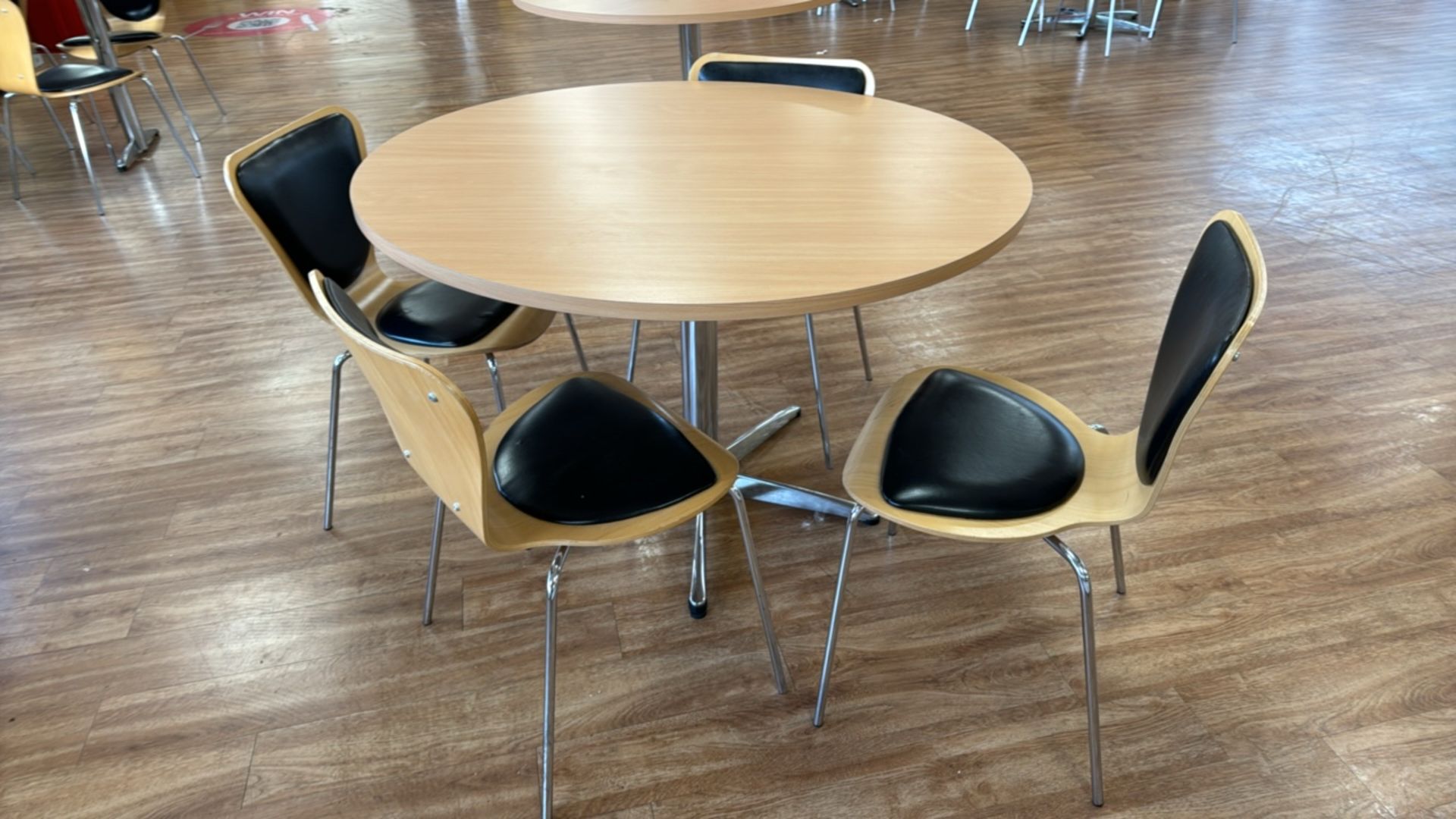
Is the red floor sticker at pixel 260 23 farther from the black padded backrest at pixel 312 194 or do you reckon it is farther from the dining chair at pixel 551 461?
the dining chair at pixel 551 461

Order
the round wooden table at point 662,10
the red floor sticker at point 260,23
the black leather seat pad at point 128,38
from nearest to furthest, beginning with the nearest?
1. the round wooden table at point 662,10
2. the black leather seat pad at point 128,38
3. the red floor sticker at point 260,23

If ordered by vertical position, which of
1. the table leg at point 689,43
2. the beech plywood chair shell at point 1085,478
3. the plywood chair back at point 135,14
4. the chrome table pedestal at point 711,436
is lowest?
the chrome table pedestal at point 711,436

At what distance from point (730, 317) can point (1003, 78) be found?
4841 mm

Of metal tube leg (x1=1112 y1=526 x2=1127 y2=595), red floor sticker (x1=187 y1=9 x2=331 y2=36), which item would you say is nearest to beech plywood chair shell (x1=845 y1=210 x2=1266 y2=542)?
metal tube leg (x1=1112 y1=526 x2=1127 y2=595)

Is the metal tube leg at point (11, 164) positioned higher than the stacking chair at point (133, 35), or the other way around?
the stacking chair at point (133, 35)

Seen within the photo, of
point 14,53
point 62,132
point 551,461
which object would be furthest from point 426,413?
point 62,132

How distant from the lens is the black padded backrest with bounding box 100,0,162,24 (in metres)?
5.11

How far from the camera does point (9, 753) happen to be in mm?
1689

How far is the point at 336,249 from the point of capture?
2037 millimetres

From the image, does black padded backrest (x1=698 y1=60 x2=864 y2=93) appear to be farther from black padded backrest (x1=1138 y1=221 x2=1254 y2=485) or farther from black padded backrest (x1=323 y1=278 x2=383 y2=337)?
black padded backrest (x1=323 y1=278 x2=383 y2=337)

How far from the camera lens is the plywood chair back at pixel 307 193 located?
1818 mm

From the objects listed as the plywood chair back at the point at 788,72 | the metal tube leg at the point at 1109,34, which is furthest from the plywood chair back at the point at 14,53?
the metal tube leg at the point at 1109,34

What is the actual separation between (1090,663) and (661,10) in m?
2.23

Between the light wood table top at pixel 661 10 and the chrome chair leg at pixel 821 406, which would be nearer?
the chrome chair leg at pixel 821 406
